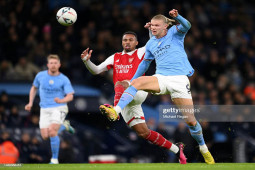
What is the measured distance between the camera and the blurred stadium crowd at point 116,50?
11.7m

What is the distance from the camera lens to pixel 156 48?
785cm

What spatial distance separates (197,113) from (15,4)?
22.1 feet

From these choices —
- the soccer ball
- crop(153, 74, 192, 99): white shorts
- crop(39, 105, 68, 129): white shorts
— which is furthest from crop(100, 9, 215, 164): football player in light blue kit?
crop(39, 105, 68, 129): white shorts

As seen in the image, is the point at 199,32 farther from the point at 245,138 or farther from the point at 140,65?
the point at 140,65

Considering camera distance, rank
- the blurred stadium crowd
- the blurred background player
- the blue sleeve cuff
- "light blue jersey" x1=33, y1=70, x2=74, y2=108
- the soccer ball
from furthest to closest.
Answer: the blurred stadium crowd → "light blue jersey" x1=33, y1=70, x2=74, y2=108 → the soccer ball → the blurred background player → the blue sleeve cuff

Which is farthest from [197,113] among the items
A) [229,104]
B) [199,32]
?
[199,32]

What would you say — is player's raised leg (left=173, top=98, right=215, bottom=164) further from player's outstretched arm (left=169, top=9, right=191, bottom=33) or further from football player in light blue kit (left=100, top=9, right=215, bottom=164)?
player's outstretched arm (left=169, top=9, right=191, bottom=33)

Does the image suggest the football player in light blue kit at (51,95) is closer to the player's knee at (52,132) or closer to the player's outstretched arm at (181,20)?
the player's knee at (52,132)

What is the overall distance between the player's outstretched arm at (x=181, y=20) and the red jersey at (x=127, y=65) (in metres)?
1.28

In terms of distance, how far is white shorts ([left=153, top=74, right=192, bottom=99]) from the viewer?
755 cm

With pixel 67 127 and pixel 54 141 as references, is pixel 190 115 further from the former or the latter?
pixel 67 127

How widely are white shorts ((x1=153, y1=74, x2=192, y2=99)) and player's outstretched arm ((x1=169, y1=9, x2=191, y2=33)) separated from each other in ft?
2.49

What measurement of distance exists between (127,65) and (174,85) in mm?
1331

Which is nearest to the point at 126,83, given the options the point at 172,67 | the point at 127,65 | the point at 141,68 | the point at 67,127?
the point at 127,65
